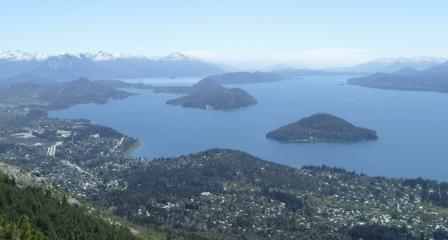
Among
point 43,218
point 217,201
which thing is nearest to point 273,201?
point 217,201

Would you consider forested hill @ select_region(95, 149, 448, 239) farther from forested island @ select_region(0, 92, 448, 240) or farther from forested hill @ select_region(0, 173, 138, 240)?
forested hill @ select_region(0, 173, 138, 240)

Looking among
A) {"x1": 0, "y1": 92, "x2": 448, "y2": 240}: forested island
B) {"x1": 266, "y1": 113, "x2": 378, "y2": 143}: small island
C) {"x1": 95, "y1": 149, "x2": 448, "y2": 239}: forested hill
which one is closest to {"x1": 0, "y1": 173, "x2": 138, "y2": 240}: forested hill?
{"x1": 0, "y1": 92, "x2": 448, "y2": 240}: forested island

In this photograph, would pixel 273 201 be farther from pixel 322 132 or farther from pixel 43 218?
pixel 322 132

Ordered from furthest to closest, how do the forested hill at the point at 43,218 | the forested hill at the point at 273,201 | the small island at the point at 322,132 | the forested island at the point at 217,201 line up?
1. the small island at the point at 322,132
2. the forested hill at the point at 273,201
3. the forested island at the point at 217,201
4. the forested hill at the point at 43,218

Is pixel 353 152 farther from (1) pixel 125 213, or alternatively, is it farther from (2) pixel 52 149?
(1) pixel 125 213

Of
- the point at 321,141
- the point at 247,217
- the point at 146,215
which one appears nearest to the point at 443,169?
the point at 321,141

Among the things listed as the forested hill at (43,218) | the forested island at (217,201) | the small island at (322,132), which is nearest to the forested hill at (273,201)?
the forested island at (217,201)

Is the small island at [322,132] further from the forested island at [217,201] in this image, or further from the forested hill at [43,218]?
the forested hill at [43,218]

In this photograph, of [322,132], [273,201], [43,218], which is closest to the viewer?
[43,218]
